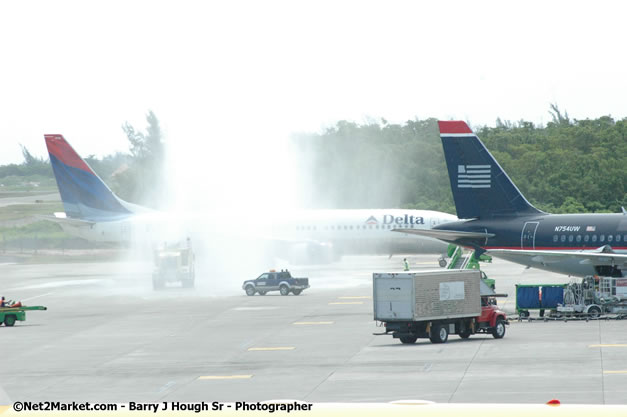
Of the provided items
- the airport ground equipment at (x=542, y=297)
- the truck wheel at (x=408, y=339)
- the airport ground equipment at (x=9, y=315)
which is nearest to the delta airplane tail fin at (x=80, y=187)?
the airport ground equipment at (x=9, y=315)

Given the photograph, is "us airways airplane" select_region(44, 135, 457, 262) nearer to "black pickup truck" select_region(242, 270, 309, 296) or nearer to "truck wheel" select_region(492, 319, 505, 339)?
"black pickup truck" select_region(242, 270, 309, 296)

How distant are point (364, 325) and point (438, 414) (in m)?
33.5

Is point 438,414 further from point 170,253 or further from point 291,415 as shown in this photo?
point 170,253

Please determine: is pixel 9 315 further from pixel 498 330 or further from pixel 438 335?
pixel 498 330

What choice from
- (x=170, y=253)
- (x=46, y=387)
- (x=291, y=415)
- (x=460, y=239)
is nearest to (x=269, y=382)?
(x=46, y=387)

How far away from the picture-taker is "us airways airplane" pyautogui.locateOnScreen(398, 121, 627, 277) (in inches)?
1875

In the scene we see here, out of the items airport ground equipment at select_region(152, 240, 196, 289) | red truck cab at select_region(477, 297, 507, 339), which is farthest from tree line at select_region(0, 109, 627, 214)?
red truck cab at select_region(477, 297, 507, 339)

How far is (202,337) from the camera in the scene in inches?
1634

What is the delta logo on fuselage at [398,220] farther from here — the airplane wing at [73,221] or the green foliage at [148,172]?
the green foliage at [148,172]

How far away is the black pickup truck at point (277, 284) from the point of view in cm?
6322

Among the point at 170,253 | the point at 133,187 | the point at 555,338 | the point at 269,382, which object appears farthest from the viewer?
the point at 133,187

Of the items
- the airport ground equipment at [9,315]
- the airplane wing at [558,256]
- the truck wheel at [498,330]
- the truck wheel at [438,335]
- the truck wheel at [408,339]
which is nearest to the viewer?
the truck wheel at [438,335]

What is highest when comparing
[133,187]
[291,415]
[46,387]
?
[133,187]

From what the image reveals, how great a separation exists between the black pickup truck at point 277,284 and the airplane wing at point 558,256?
57.1 feet
